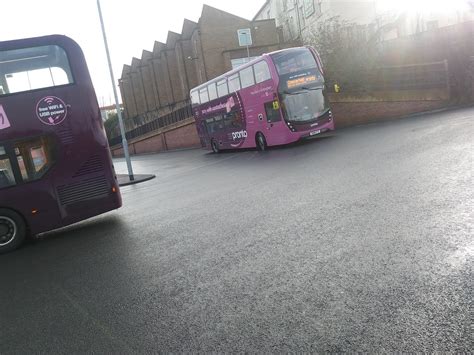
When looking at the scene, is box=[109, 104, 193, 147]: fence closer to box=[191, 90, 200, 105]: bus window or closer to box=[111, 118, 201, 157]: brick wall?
box=[111, 118, 201, 157]: brick wall

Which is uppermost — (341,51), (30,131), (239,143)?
(341,51)

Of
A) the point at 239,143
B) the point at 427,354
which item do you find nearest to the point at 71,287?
the point at 427,354

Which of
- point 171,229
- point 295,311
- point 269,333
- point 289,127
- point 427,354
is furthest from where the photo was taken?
point 289,127

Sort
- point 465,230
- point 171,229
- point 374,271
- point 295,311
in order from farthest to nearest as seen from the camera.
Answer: point 171,229
point 465,230
point 374,271
point 295,311

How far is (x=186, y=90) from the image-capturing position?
4819cm

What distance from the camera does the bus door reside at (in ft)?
56.6

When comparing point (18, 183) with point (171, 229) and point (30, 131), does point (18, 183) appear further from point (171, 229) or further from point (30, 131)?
point (171, 229)

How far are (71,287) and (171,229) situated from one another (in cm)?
233

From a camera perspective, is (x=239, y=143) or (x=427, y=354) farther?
(x=239, y=143)

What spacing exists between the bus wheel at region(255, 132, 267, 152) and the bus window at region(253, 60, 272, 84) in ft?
8.67

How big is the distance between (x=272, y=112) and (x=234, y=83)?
321cm

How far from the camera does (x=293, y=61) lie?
16859mm

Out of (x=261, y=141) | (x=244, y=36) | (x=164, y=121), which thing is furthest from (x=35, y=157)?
(x=244, y=36)

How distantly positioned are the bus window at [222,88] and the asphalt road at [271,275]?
43.4 feet
